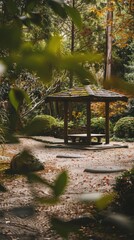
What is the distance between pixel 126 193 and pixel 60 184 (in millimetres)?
5065

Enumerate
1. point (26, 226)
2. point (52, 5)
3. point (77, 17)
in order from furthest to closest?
point (26, 226)
point (52, 5)
point (77, 17)

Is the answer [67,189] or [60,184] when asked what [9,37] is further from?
[67,189]

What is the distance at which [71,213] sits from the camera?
209 inches

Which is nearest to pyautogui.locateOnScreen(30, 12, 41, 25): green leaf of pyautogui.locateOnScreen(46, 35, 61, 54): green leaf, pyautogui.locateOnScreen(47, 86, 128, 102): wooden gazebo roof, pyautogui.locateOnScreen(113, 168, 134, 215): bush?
pyautogui.locateOnScreen(46, 35, 61, 54): green leaf

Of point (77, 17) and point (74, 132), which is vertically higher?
point (77, 17)

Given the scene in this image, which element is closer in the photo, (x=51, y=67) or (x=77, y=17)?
(x=51, y=67)

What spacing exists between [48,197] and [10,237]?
13.9ft

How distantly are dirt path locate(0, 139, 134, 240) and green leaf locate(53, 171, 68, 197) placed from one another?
0.47 feet

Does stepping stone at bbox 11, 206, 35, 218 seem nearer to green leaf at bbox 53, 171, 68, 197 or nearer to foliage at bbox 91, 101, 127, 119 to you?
green leaf at bbox 53, 171, 68, 197

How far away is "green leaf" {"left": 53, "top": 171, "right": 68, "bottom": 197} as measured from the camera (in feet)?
1.39

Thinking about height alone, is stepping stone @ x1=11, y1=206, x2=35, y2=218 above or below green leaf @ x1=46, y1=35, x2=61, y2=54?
below

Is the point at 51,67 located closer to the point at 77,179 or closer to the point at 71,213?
the point at 71,213

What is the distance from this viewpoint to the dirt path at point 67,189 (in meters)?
2.82

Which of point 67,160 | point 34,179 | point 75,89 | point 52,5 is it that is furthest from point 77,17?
point 75,89
